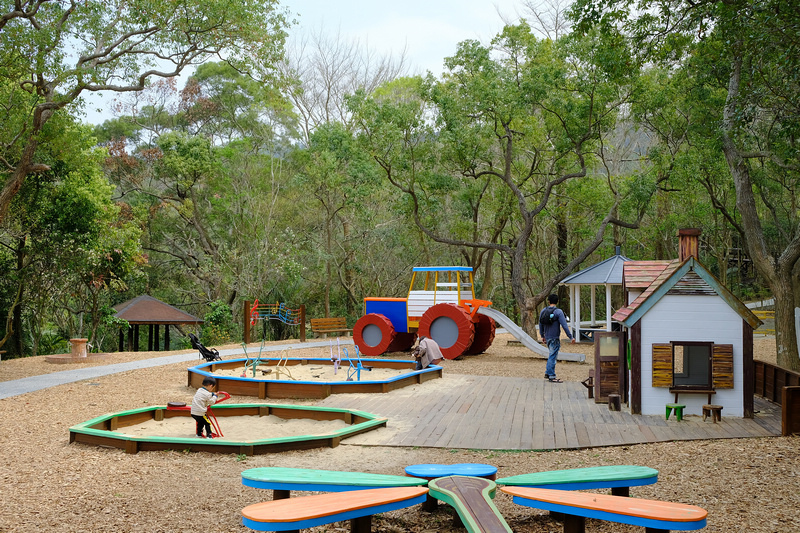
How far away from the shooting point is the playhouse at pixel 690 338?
9.10m

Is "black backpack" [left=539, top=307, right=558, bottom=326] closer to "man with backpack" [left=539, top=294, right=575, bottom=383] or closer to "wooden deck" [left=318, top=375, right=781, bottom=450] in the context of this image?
"man with backpack" [left=539, top=294, right=575, bottom=383]

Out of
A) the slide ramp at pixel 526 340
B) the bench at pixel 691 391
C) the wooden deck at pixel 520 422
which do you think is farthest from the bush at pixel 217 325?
the bench at pixel 691 391

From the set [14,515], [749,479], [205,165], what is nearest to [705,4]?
[749,479]

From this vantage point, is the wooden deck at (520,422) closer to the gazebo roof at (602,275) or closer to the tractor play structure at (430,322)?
the tractor play structure at (430,322)

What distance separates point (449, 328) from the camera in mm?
18266

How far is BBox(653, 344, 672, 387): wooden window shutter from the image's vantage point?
9.31m

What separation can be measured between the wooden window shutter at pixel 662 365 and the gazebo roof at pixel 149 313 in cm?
1904

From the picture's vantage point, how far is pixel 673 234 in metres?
35.2

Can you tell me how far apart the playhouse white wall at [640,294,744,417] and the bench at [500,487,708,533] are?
537 centimetres

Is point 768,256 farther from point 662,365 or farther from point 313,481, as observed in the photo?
point 313,481

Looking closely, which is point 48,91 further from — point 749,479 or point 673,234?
point 673,234

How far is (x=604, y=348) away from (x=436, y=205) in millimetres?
16056

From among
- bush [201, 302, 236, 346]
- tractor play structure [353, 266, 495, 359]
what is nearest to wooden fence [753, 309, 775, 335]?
tractor play structure [353, 266, 495, 359]

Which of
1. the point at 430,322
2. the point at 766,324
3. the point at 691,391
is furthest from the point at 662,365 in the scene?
the point at 766,324
